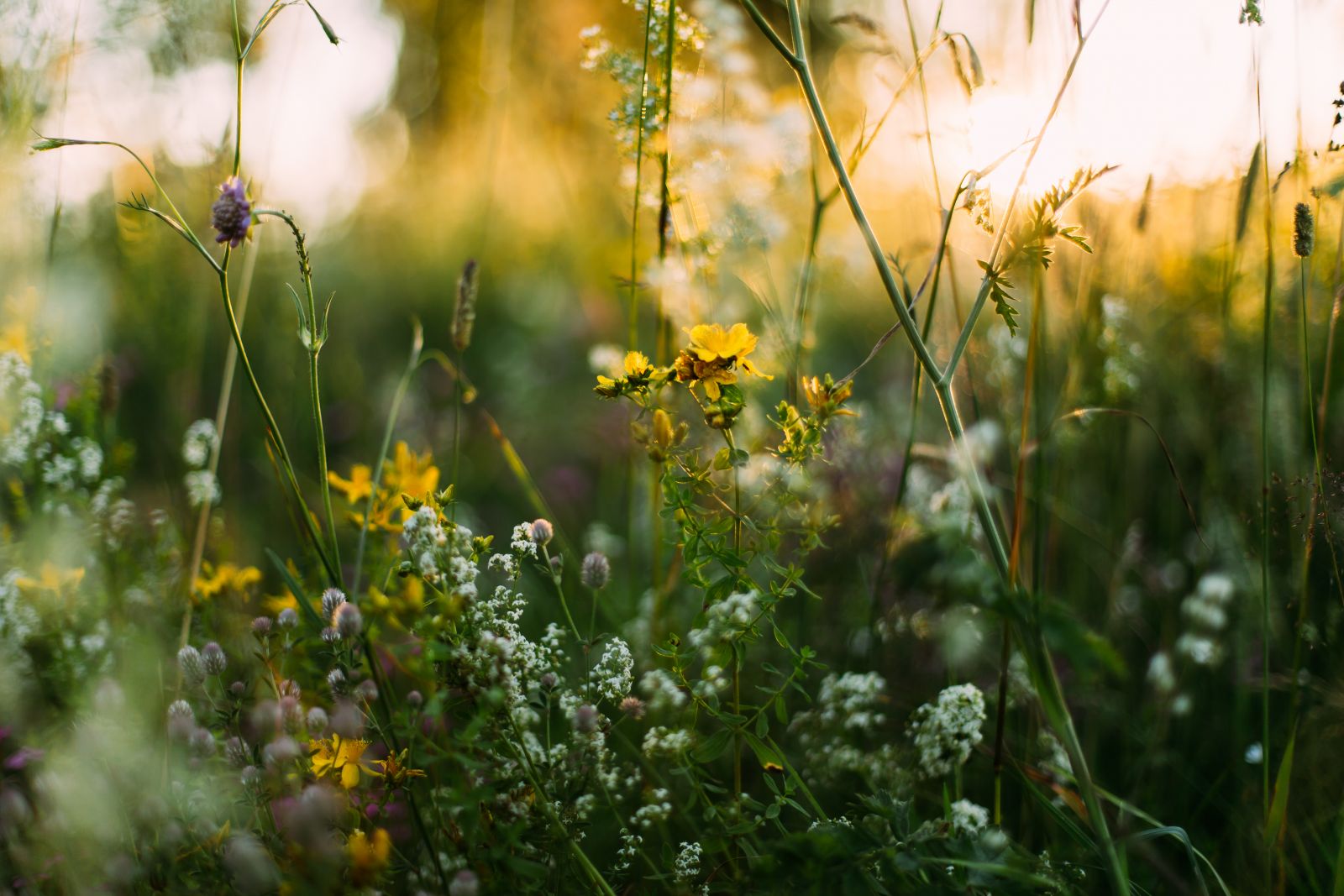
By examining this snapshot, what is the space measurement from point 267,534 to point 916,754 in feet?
5.20

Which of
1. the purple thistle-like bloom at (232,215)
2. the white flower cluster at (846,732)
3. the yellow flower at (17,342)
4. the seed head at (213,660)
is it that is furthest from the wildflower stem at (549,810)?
the yellow flower at (17,342)

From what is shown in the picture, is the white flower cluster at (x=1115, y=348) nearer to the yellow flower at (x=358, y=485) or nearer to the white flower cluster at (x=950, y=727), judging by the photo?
the white flower cluster at (x=950, y=727)

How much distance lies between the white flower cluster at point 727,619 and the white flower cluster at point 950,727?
313 millimetres

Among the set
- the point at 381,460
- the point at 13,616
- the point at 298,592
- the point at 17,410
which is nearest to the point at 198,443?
the point at 17,410

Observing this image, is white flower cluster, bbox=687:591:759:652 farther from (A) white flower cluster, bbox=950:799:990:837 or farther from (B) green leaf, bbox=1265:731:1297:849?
(B) green leaf, bbox=1265:731:1297:849

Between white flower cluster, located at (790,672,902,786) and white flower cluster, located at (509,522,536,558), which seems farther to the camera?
white flower cluster, located at (790,672,902,786)

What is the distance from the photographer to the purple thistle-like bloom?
0.83 m

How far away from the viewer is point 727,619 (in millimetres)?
918

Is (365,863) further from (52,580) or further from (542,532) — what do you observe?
(52,580)

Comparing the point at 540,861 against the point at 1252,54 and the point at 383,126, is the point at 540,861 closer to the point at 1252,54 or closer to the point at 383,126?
the point at 1252,54

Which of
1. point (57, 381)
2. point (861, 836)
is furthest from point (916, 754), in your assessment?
point (57, 381)

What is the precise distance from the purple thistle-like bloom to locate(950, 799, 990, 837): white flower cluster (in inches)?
36.9

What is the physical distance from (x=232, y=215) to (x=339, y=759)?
1.88ft

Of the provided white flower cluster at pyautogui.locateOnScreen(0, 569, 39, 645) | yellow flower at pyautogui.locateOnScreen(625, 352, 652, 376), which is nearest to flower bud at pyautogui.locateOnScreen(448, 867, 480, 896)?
yellow flower at pyautogui.locateOnScreen(625, 352, 652, 376)
